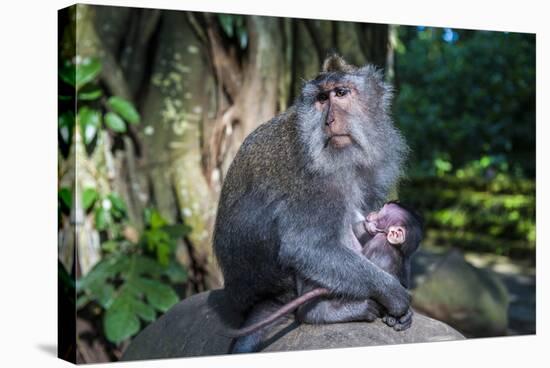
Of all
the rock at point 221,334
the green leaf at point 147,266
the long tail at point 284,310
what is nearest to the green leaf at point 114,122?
the green leaf at point 147,266

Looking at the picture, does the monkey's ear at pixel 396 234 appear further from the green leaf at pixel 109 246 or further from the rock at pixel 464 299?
the rock at pixel 464 299

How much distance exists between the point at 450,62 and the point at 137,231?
6660 millimetres

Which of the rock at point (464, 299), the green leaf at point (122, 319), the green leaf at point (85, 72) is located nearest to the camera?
the green leaf at point (85, 72)

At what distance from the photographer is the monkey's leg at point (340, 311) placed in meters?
5.63

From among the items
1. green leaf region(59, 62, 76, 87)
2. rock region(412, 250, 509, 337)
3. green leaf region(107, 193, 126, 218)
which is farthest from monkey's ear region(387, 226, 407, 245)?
rock region(412, 250, 509, 337)

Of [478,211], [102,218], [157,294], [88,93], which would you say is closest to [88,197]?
[102,218]

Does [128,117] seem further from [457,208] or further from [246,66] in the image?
[457,208]

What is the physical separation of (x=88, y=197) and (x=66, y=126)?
52.0 inches

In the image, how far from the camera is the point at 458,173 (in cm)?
1288

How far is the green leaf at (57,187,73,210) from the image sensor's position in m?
6.02

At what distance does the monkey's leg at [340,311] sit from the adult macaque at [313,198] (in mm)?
56

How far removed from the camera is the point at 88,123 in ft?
23.0

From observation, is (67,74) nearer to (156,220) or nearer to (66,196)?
(66,196)

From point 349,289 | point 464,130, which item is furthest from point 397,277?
point 464,130
